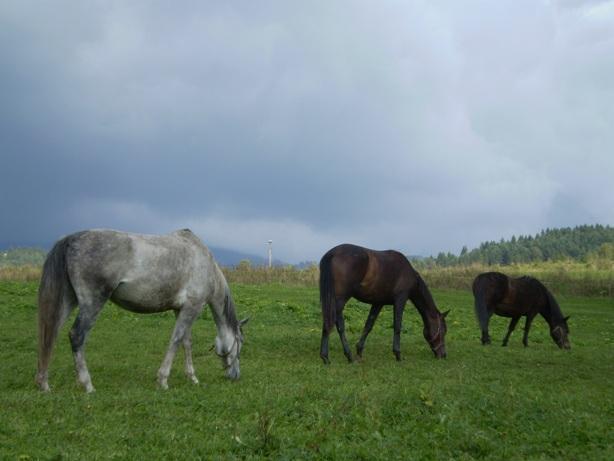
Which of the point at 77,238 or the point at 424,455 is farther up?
the point at 77,238

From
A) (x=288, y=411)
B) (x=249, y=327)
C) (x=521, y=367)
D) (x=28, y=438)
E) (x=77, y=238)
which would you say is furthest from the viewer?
(x=249, y=327)

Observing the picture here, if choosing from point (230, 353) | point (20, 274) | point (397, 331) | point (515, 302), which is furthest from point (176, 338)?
point (20, 274)

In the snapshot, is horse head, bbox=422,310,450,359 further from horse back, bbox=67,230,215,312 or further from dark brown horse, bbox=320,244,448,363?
horse back, bbox=67,230,215,312

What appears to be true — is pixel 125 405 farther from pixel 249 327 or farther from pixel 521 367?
pixel 249 327

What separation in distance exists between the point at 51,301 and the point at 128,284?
1127 mm

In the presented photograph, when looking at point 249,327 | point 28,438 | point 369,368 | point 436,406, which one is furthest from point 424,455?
point 249,327

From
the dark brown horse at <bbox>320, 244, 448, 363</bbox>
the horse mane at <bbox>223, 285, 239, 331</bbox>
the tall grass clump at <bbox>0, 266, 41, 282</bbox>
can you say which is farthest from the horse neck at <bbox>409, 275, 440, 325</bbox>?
the tall grass clump at <bbox>0, 266, 41, 282</bbox>

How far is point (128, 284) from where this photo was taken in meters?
9.24

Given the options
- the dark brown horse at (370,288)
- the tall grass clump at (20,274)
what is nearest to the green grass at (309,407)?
the dark brown horse at (370,288)

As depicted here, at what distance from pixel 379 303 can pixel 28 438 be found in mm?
8838

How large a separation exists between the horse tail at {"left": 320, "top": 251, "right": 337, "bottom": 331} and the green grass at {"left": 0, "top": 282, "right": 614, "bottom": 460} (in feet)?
3.14

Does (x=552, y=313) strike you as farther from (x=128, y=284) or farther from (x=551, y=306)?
(x=128, y=284)

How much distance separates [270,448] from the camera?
6.55 metres

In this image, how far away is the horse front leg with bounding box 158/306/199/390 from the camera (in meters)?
9.41
